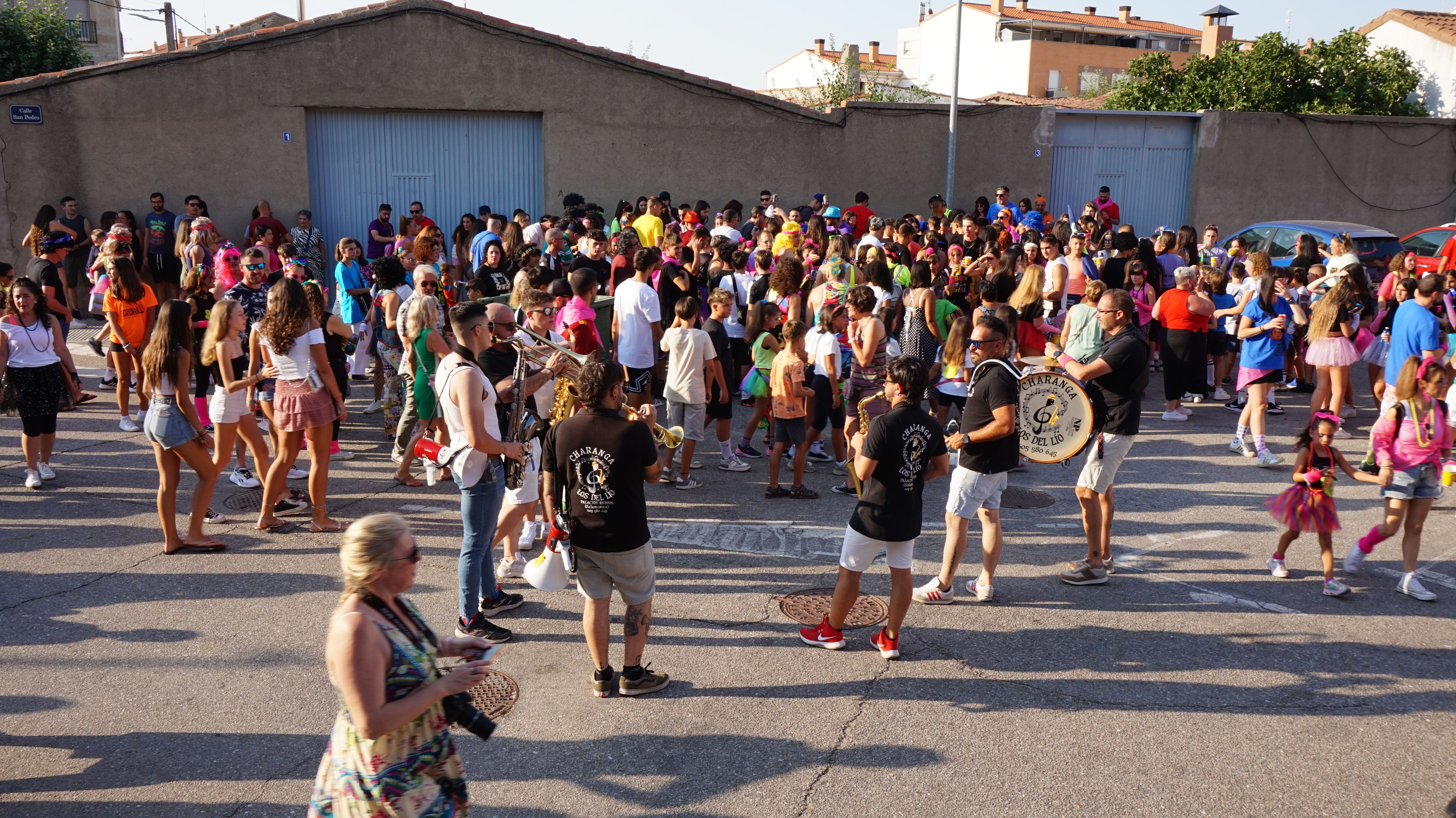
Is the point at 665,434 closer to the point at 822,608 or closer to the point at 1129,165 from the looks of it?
the point at 822,608

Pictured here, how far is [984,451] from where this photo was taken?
5.91 m

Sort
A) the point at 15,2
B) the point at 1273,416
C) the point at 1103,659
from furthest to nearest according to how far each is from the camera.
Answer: the point at 15,2, the point at 1273,416, the point at 1103,659

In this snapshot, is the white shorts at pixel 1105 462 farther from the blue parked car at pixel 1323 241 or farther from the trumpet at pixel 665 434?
the blue parked car at pixel 1323 241

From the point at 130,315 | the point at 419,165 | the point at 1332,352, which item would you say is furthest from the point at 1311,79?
the point at 130,315

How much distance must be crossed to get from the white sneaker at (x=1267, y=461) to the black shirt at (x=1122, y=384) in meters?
3.61

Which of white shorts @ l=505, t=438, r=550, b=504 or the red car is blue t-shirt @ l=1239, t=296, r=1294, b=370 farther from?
the red car

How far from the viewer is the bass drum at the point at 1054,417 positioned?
624cm

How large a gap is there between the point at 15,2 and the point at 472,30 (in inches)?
861

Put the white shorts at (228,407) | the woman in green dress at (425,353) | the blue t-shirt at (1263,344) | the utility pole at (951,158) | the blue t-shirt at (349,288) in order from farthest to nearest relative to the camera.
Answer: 1. the utility pole at (951,158)
2. the blue t-shirt at (349,288)
3. the blue t-shirt at (1263,344)
4. the white shorts at (228,407)
5. the woman in green dress at (425,353)

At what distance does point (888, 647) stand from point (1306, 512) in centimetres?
293

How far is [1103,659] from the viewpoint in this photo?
5594 millimetres

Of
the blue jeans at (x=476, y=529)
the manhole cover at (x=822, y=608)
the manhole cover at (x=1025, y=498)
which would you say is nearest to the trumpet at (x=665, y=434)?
the blue jeans at (x=476, y=529)

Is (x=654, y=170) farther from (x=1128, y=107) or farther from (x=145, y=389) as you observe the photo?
(x=1128, y=107)

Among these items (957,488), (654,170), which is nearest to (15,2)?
(654,170)
